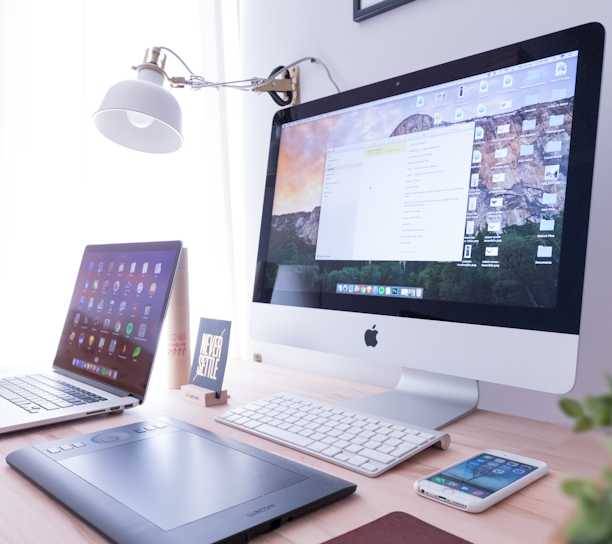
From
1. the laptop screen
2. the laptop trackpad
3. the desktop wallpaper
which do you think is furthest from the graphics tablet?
the desktop wallpaper

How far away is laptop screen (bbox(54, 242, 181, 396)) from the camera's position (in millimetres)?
909

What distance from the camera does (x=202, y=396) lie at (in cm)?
88

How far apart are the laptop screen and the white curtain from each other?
0.84 ft

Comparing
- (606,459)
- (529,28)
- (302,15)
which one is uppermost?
(302,15)

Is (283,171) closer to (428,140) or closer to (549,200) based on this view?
(428,140)

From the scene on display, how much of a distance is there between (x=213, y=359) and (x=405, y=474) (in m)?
0.46

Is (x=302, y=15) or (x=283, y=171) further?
(x=302, y=15)

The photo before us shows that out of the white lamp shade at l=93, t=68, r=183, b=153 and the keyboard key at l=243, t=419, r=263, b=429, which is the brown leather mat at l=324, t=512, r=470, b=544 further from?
the white lamp shade at l=93, t=68, r=183, b=153

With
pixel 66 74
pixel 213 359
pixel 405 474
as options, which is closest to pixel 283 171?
pixel 213 359

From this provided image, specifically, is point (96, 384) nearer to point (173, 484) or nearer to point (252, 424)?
point (252, 424)

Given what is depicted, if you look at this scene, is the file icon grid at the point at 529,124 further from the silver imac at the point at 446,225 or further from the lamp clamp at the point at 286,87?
the lamp clamp at the point at 286,87

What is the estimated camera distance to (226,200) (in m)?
1.46

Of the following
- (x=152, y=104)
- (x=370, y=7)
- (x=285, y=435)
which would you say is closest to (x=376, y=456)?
(x=285, y=435)

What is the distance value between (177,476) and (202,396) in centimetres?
34
